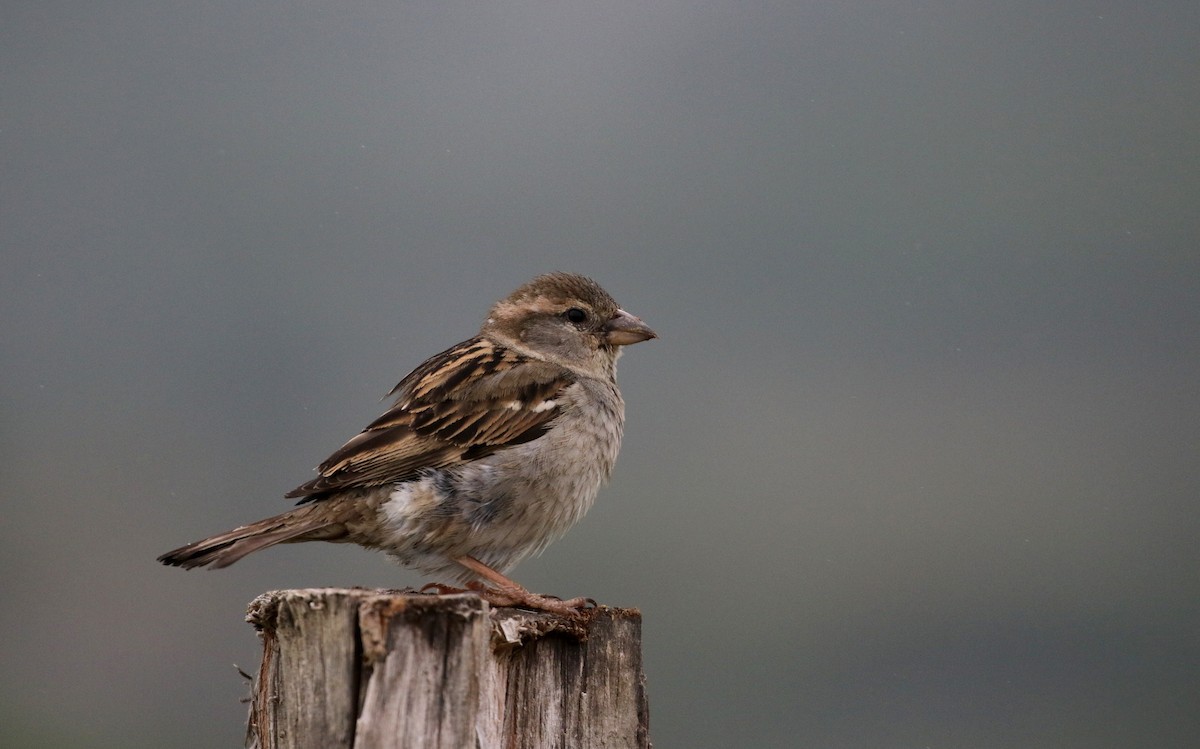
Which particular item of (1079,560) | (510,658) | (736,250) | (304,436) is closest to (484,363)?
(510,658)

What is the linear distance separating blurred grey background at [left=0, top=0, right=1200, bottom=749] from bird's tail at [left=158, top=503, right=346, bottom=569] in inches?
60.9

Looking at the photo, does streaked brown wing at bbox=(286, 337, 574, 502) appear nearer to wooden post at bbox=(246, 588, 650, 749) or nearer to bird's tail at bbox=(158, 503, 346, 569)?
bird's tail at bbox=(158, 503, 346, 569)

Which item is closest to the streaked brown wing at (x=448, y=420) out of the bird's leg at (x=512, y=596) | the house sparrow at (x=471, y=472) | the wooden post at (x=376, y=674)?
the house sparrow at (x=471, y=472)

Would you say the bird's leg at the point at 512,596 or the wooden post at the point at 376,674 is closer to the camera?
the wooden post at the point at 376,674

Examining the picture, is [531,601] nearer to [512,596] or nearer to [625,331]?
[512,596]

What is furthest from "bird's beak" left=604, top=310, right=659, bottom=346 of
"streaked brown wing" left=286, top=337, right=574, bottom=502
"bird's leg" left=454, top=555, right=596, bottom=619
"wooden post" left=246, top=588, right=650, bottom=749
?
"wooden post" left=246, top=588, right=650, bottom=749

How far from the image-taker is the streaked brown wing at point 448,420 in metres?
6.34

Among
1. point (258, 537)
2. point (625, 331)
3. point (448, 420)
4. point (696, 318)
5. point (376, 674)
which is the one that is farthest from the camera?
point (696, 318)

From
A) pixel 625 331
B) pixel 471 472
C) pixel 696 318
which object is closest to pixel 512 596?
pixel 471 472

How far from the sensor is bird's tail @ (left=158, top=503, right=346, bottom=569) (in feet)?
17.3

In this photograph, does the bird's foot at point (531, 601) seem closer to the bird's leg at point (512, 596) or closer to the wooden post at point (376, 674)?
the bird's leg at point (512, 596)

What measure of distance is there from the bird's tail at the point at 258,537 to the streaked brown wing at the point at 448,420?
14cm

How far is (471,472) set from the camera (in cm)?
652

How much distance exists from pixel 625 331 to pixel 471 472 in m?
1.72
